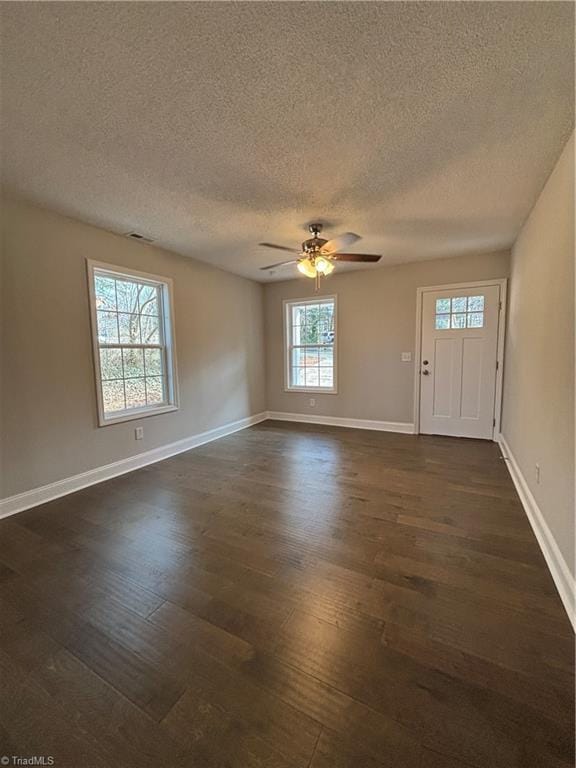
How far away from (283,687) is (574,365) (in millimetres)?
1998

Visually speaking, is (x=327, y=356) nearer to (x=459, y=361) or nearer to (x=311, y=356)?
(x=311, y=356)

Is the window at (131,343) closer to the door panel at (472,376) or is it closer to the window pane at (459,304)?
the window pane at (459,304)

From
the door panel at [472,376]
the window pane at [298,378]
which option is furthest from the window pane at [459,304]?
the window pane at [298,378]

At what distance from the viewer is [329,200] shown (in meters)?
2.61

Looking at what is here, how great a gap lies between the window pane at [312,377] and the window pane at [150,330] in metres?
2.64

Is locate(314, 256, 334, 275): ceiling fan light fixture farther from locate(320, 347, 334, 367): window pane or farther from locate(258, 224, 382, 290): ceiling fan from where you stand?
locate(320, 347, 334, 367): window pane

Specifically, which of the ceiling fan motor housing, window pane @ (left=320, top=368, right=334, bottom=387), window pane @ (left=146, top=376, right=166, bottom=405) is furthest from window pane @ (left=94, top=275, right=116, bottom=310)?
window pane @ (left=320, top=368, right=334, bottom=387)

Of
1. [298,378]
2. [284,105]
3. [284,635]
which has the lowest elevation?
[284,635]

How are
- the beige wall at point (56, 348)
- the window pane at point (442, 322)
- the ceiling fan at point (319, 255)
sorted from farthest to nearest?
1. the window pane at point (442, 322)
2. the ceiling fan at point (319, 255)
3. the beige wall at point (56, 348)

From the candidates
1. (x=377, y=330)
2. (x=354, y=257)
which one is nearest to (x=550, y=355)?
(x=354, y=257)

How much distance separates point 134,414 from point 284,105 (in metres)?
3.11

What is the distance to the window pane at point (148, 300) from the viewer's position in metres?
3.65

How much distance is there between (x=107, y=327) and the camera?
327 cm

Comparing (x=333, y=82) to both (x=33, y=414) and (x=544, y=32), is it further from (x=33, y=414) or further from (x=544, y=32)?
(x=33, y=414)
